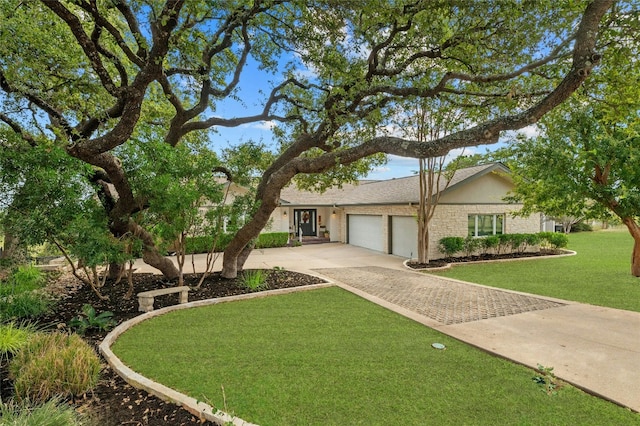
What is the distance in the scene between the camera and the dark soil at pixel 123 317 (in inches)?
145

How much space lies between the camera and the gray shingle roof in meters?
15.9

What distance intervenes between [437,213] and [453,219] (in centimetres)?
102

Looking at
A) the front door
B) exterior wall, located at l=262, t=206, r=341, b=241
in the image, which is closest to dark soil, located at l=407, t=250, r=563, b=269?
exterior wall, located at l=262, t=206, r=341, b=241

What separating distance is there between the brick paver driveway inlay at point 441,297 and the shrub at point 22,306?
7853 mm

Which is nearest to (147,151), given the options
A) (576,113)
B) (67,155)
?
(67,155)

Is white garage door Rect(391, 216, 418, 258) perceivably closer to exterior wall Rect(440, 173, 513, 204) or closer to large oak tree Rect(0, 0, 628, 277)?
exterior wall Rect(440, 173, 513, 204)

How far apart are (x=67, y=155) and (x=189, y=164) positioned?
7.87 ft

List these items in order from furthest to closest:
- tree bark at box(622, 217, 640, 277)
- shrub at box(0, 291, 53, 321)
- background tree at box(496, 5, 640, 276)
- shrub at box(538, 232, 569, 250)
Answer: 1. shrub at box(538, 232, 569, 250)
2. tree bark at box(622, 217, 640, 277)
3. background tree at box(496, 5, 640, 276)
4. shrub at box(0, 291, 53, 321)

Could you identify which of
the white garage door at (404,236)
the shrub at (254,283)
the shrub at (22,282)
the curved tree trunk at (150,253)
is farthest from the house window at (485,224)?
the shrub at (22,282)

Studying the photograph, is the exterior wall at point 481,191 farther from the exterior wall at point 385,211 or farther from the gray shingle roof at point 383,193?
the exterior wall at point 385,211

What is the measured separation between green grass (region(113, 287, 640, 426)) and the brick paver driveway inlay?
1.26 metres

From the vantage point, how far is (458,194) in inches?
634

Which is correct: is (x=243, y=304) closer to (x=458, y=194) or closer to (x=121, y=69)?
(x=121, y=69)

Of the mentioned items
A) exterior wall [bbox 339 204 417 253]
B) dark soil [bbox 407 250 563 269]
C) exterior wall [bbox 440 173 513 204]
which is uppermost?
exterior wall [bbox 440 173 513 204]
